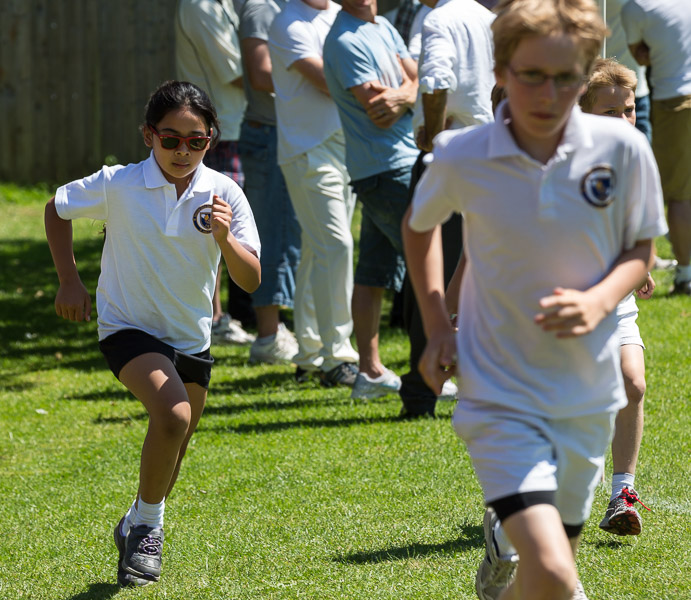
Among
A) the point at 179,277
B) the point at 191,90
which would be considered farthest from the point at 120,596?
the point at 191,90

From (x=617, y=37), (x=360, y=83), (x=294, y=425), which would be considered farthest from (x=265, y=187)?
(x=617, y=37)

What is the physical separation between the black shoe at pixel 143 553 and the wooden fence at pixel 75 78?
40.3 feet

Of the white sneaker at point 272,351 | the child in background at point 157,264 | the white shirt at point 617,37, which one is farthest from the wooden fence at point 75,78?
the child in background at point 157,264

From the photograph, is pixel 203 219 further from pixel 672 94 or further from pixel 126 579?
pixel 672 94

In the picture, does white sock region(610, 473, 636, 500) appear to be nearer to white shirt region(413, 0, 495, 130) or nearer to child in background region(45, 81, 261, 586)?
child in background region(45, 81, 261, 586)

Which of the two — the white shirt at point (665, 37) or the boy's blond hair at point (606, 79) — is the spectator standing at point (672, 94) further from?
the boy's blond hair at point (606, 79)

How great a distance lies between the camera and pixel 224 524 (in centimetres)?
477

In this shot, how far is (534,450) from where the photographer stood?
2750 millimetres

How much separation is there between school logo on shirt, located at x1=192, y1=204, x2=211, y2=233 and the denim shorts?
7.66 feet

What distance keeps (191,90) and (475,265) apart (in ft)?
6.21

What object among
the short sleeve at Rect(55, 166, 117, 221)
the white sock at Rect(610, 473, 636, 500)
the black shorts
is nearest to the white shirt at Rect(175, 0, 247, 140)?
the short sleeve at Rect(55, 166, 117, 221)

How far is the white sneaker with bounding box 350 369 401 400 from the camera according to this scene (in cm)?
684

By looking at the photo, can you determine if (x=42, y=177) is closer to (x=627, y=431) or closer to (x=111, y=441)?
(x=111, y=441)

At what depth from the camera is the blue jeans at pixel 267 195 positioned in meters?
8.05
